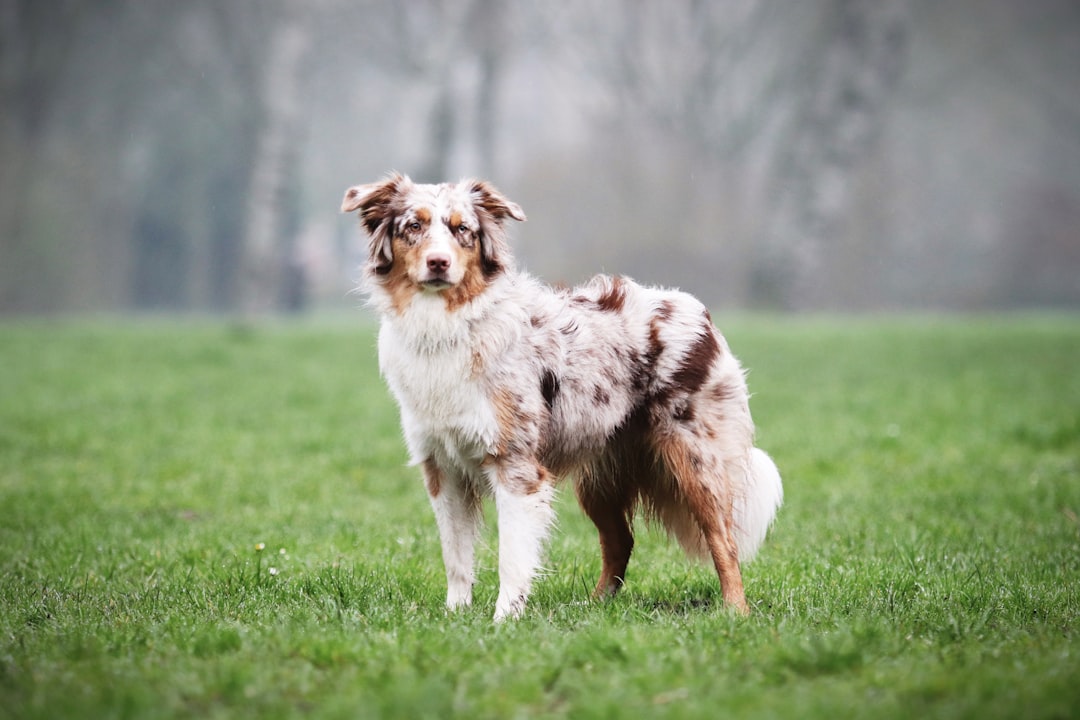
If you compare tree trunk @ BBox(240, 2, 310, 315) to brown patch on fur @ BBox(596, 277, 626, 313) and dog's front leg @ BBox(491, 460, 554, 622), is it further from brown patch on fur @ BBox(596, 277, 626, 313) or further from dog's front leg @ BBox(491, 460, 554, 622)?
dog's front leg @ BBox(491, 460, 554, 622)

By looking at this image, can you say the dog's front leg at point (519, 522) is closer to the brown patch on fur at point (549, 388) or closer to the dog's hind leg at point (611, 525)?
the brown patch on fur at point (549, 388)

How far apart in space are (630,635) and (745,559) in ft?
4.16

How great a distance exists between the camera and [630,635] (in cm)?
415

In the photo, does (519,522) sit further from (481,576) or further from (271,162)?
(271,162)

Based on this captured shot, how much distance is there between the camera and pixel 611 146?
35.3 m

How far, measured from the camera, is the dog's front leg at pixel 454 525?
4945mm

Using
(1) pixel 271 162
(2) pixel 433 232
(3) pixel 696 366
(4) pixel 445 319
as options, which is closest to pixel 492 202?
(2) pixel 433 232

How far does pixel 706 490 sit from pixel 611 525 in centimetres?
61

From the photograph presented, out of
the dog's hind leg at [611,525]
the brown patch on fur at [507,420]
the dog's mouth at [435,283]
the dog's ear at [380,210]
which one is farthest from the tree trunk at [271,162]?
the brown patch on fur at [507,420]

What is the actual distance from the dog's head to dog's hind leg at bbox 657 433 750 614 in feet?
3.78

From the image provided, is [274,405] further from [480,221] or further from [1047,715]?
[1047,715]

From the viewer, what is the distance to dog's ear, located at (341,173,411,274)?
4766 mm

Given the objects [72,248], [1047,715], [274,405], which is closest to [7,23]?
[72,248]

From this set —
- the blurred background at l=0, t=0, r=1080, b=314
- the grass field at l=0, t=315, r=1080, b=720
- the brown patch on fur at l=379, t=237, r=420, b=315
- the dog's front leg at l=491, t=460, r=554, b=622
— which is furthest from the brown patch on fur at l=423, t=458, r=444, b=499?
the blurred background at l=0, t=0, r=1080, b=314
